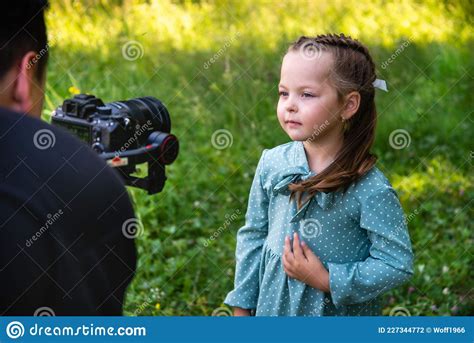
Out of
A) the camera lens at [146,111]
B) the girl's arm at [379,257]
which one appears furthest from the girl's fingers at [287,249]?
the camera lens at [146,111]

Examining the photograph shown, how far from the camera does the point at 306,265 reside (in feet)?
7.34

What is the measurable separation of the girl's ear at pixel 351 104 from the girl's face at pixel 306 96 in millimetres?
36

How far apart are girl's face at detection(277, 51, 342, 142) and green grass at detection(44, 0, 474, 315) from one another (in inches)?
53.3

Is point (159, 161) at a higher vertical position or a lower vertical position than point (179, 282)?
higher

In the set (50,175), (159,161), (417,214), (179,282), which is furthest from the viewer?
(417,214)

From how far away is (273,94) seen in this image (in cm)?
417

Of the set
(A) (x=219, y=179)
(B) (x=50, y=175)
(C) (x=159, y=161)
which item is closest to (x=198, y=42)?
(A) (x=219, y=179)

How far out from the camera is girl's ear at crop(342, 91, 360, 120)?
89.1 inches

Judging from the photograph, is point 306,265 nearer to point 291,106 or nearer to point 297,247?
point 297,247

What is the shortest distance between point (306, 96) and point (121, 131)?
0.56 m

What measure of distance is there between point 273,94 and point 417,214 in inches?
34.8

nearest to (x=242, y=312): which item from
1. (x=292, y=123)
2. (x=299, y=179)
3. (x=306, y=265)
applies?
(x=306, y=265)

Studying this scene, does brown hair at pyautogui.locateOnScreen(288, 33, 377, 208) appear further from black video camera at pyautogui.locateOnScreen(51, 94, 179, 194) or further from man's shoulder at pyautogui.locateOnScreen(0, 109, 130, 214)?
man's shoulder at pyautogui.locateOnScreen(0, 109, 130, 214)

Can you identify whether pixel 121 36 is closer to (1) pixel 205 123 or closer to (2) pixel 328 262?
(1) pixel 205 123
